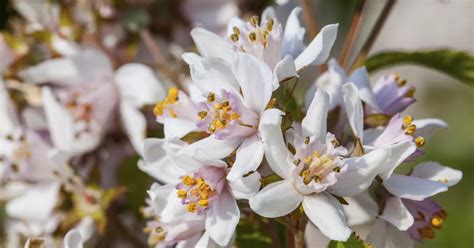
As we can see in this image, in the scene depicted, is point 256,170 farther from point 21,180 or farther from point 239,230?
point 21,180

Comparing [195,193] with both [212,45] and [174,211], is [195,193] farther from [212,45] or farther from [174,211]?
[212,45]

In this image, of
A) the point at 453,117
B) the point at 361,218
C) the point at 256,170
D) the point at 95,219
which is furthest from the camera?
the point at 453,117

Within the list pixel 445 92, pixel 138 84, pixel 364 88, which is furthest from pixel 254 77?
pixel 445 92

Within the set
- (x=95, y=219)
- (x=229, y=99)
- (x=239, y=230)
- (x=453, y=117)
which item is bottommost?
(x=453, y=117)

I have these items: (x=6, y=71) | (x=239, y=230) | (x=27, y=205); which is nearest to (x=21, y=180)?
(x=27, y=205)

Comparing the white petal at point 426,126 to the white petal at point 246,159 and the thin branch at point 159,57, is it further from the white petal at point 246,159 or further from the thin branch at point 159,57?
the thin branch at point 159,57

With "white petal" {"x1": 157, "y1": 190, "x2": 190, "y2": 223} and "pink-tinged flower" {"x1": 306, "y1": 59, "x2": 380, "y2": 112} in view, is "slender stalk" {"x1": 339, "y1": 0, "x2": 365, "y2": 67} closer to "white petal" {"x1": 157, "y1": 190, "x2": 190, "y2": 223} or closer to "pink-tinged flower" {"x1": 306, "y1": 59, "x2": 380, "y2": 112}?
"pink-tinged flower" {"x1": 306, "y1": 59, "x2": 380, "y2": 112}

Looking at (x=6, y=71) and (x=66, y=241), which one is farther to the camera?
(x=6, y=71)

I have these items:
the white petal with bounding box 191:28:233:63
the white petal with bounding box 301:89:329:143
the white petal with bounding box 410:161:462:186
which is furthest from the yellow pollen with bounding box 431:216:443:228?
the white petal with bounding box 191:28:233:63
